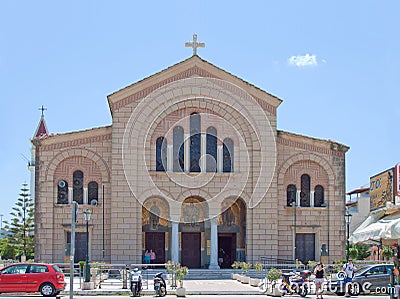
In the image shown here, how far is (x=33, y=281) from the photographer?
28.3m

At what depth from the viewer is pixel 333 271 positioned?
35594 millimetres

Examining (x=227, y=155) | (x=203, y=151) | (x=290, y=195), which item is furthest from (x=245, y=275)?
(x=203, y=151)

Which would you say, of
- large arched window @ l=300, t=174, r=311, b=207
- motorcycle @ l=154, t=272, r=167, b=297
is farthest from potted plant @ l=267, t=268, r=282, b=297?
large arched window @ l=300, t=174, r=311, b=207

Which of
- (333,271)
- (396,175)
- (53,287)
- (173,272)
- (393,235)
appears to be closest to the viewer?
(393,235)

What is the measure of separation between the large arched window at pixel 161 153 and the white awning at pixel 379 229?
62.7ft

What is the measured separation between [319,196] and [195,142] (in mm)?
8263

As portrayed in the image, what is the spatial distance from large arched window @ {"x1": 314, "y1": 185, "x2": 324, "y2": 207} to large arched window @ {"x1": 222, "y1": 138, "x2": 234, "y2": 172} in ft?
18.1

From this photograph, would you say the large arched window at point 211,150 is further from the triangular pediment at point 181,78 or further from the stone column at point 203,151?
the triangular pediment at point 181,78

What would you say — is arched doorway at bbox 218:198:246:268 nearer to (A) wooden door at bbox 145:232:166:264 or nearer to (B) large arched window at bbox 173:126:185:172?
(A) wooden door at bbox 145:232:166:264

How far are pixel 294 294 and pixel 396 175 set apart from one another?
9467 millimetres

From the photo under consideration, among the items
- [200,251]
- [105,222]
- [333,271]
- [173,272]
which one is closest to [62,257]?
[105,222]

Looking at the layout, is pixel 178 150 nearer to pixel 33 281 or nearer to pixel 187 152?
pixel 187 152

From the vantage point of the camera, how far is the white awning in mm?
18953

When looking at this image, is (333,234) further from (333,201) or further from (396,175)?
(396,175)
